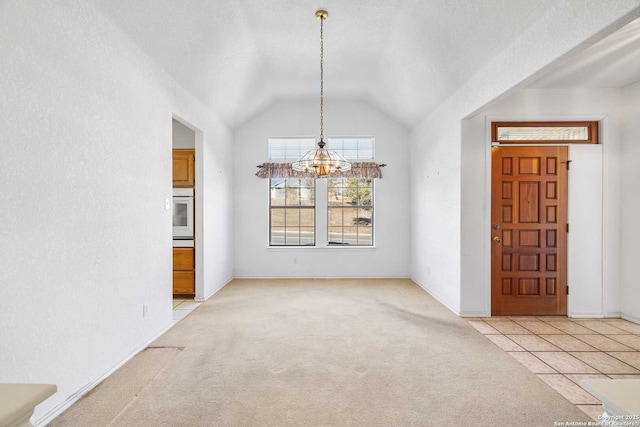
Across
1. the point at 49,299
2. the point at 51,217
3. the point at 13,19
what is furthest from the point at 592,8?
the point at 49,299

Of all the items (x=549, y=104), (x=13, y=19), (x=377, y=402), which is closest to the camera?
(x=13, y=19)

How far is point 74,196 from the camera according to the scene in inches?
86.5

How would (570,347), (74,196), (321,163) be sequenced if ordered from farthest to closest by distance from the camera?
1. (321,163)
2. (570,347)
3. (74,196)

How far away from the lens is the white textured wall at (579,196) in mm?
3902

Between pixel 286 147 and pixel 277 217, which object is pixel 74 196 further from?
pixel 286 147

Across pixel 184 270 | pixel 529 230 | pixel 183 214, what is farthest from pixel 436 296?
pixel 183 214

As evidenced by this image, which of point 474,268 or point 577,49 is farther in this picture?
point 474,268

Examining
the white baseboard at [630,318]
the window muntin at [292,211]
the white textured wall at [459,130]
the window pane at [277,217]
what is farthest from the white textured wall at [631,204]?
the window pane at [277,217]

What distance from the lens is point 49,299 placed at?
78.2 inches

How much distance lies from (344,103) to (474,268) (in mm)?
3822

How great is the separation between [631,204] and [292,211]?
16.2 feet

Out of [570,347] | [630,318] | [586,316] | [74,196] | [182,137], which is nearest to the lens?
[74,196]

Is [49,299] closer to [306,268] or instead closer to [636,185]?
[306,268]

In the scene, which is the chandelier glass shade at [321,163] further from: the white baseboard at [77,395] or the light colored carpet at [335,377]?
the white baseboard at [77,395]
